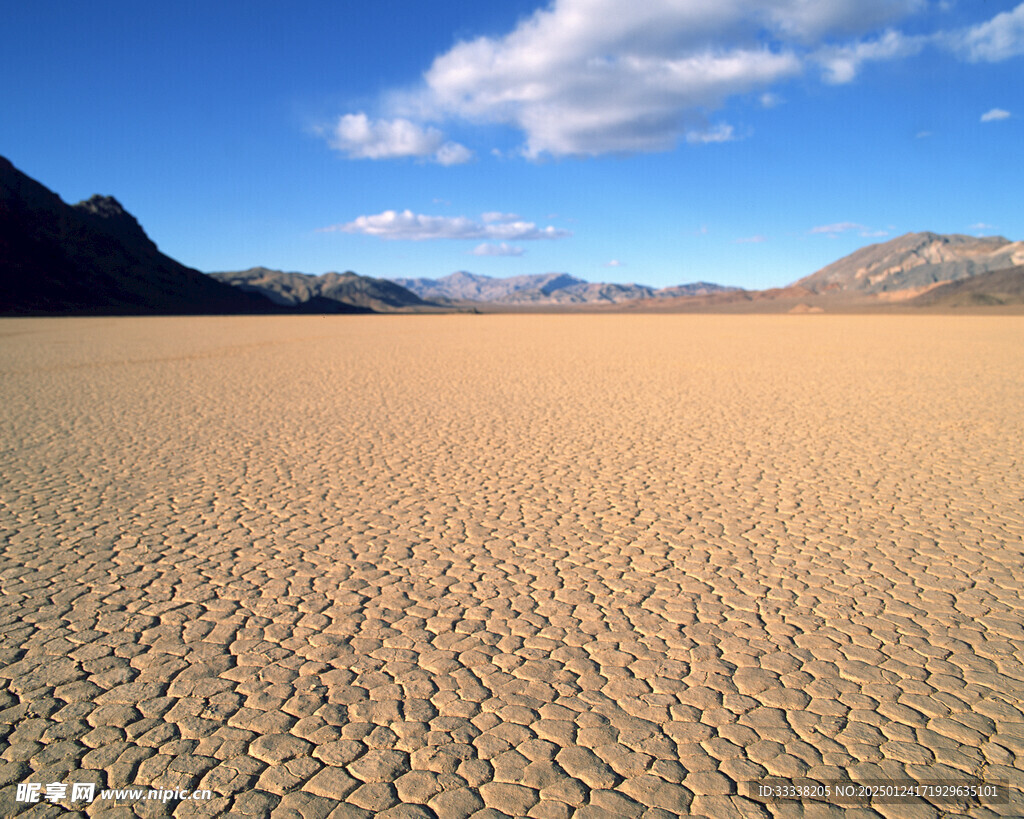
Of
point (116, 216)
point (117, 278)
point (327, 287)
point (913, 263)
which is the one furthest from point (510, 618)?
point (913, 263)

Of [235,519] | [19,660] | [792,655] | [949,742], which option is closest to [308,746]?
[19,660]

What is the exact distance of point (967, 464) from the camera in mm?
6988

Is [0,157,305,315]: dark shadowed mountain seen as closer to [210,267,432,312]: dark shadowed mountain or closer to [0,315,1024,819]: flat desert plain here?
[210,267,432,312]: dark shadowed mountain

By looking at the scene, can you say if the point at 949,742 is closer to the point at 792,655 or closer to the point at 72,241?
the point at 792,655

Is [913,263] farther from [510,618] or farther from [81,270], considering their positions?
[510,618]

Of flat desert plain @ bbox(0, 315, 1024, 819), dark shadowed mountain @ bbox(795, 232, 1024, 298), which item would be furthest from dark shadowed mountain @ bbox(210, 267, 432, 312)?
flat desert plain @ bbox(0, 315, 1024, 819)

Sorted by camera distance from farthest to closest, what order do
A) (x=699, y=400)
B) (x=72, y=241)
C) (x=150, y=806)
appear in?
(x=72, y=241)
(x=699, y=400)
(x=150, y=806)

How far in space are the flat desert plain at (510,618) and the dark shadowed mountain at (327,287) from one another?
137 meters

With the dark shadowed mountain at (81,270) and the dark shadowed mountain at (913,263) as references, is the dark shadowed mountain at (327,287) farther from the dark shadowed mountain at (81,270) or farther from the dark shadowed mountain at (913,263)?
the dark shadowed mountain at (913,263)

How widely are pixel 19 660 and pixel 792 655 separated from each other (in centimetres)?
389

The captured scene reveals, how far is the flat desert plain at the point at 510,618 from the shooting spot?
243cm

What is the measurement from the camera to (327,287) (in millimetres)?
173625

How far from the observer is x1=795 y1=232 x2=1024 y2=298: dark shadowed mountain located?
444ft

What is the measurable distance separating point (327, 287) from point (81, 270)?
110433 millimetres
